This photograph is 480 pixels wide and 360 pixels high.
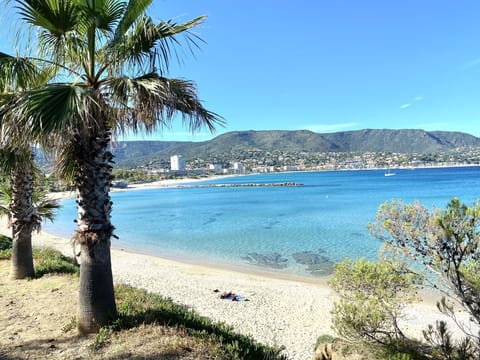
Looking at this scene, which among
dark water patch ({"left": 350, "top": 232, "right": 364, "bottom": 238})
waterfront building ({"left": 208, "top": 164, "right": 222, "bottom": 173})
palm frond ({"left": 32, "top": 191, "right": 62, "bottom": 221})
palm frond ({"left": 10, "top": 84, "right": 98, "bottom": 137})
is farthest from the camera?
waterfront building ({"left": 208, "top": 164, "right": 222, "bottom": 173})

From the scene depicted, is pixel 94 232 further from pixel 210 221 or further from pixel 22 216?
pixel 210 221

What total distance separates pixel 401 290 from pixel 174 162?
575ft

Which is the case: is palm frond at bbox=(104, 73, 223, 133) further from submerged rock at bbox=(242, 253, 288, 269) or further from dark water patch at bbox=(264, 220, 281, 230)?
dark water patch at bbox=(264, 220, 281, 230)

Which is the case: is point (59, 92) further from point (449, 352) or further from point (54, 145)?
point (449, 352)

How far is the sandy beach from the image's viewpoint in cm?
855

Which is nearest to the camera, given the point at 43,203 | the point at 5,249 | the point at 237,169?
the point at 43,203

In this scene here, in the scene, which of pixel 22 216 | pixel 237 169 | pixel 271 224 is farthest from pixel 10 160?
pixel 237 169

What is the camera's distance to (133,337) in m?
4.38

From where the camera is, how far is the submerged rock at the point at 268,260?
58.3ft

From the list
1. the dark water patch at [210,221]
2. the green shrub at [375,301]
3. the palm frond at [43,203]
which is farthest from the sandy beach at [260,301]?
the dark water patch at [210,221]

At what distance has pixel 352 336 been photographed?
4.21m

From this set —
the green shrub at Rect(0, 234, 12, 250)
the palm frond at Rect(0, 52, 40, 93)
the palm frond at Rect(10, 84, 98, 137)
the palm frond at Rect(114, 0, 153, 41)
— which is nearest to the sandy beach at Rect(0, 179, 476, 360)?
the green shrub at Rect(0, 234, 12, 250)

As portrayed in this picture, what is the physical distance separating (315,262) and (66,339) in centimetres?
1496

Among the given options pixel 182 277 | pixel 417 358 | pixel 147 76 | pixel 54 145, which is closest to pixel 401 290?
pixel 417 358
